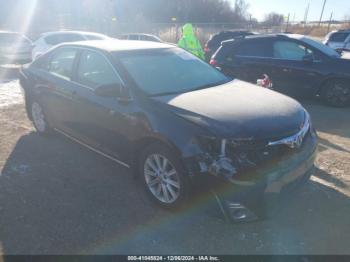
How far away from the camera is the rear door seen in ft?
27.3

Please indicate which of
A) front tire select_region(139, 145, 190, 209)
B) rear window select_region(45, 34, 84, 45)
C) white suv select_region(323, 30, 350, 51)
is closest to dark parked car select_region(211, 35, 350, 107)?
front tire select_region(139, 145, 190, 209)

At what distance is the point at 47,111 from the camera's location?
539cm

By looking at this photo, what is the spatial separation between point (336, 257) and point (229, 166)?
118 centimetres

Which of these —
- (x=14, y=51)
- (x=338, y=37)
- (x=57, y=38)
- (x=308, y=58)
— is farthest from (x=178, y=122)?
(x=338, y=37)

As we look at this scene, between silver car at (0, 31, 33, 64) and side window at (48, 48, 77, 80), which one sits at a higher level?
side window at (48, 48, 77, 80)

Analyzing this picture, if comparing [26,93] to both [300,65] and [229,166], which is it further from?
[300,65]

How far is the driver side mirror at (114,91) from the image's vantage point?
3.80 m

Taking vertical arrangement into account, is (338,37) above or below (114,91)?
below

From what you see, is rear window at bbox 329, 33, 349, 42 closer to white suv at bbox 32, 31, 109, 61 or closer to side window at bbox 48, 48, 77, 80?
white suv at bbox 32, 31, 109, 61

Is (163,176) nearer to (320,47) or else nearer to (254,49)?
(254,49)

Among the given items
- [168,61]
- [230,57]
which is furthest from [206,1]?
[168,61]

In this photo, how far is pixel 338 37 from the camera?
16.1 metres

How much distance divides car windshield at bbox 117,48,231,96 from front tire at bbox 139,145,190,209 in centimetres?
70

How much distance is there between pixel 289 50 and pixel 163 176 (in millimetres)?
5800
